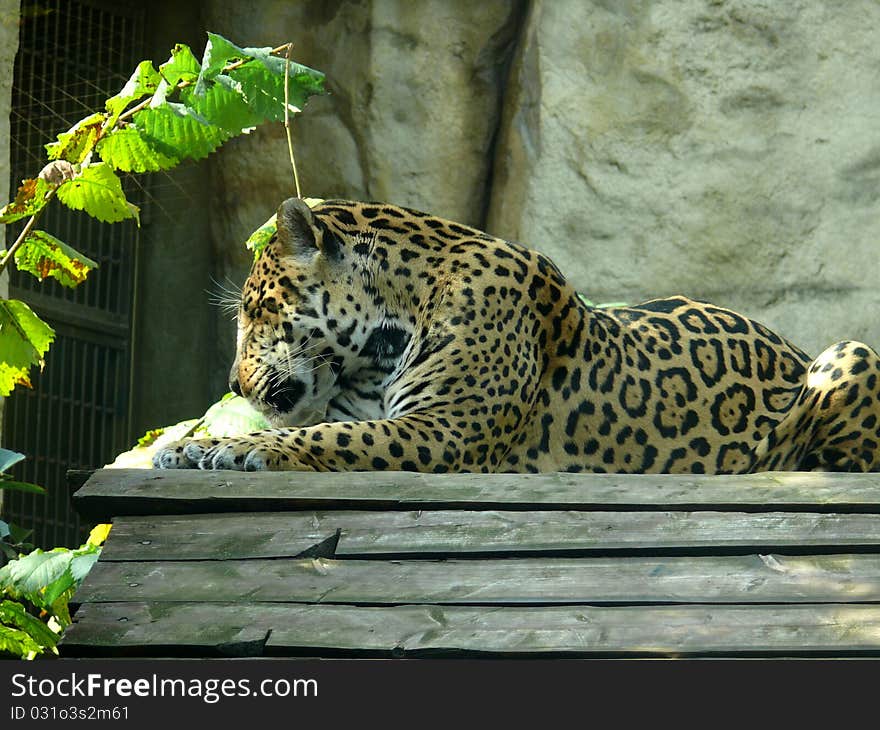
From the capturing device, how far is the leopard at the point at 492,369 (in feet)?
18.8

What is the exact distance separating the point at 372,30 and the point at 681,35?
191cm

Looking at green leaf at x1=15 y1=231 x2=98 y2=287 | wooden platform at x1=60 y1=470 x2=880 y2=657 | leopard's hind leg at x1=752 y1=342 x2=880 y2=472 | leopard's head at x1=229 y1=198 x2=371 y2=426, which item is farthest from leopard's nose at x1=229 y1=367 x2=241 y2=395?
leopard's hind leg at x1=752 y1=342 x2=880 y2=472

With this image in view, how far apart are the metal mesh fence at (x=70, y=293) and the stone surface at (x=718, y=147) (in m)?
2.88

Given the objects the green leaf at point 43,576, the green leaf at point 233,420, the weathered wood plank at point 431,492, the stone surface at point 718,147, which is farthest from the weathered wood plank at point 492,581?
the stone surface at point 718,147

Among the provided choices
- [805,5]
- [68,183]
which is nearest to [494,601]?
[68,183]

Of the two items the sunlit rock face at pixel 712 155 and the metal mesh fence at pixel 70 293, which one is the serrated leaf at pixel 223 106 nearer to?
the sunlit rock face at pixel 712 155

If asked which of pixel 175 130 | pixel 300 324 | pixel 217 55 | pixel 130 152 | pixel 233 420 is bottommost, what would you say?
pixel 233 420

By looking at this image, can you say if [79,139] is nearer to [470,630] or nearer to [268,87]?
[268,87]

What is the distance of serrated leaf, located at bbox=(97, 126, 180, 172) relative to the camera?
6.08 m

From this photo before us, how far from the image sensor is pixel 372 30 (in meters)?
10.2

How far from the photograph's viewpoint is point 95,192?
19.6ft

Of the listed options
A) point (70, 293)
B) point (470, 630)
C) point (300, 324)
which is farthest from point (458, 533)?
point (70, 293)

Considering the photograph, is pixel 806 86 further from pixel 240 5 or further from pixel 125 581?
pixel 125 581

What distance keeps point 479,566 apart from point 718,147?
6085 millimetres
